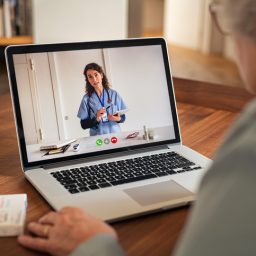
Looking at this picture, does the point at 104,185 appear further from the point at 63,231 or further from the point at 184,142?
the point at 184,142

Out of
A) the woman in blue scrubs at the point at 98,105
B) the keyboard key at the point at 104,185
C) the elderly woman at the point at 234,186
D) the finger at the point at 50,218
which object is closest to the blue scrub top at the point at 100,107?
→ the woman in blue scrubs at the point at 98,105

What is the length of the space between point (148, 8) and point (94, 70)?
5.73m

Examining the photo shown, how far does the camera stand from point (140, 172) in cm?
100

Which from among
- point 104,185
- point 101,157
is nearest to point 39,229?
point 104,185

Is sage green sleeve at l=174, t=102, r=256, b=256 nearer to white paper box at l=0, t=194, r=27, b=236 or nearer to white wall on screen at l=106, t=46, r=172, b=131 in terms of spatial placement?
white paper box at l=0, t=194, r=27, b=236

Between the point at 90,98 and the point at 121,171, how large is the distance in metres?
0.18

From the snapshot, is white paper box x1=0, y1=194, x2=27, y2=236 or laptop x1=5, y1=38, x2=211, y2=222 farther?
laptop x1=5, y1=38, x2=211, y2=222

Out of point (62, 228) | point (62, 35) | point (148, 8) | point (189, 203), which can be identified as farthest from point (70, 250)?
point (148, 8)

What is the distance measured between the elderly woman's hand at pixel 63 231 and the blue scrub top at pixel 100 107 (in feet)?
0.99

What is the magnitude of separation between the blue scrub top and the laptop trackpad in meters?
0.19

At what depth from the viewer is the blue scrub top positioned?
1061 millimetres

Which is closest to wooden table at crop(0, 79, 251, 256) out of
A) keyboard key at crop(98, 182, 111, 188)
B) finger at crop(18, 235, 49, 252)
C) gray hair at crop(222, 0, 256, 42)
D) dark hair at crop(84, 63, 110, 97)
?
finger at crop(18, 235, 49, 252)

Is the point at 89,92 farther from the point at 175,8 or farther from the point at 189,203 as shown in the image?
the point at 175,8

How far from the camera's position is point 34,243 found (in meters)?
0.75
